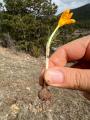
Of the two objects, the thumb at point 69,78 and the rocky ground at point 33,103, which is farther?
the rocky ground at point 33,103

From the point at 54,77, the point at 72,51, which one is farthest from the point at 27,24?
the point at 54,77

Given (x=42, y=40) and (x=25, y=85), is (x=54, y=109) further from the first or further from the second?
(x=42, y=40)

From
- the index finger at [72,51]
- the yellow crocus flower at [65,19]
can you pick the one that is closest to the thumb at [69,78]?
the yellow crocus flower at [65,19]

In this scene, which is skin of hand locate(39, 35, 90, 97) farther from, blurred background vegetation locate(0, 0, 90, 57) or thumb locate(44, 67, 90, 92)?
blurred background vegetation locate(0, 0, 90, 57)

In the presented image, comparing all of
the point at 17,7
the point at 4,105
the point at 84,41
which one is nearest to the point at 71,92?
the point at 4,105

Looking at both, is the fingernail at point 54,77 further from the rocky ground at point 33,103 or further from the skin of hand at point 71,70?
the rocky ground at point 33,103

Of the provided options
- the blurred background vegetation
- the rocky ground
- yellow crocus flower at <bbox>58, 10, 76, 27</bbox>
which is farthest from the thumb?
the blurred background vegetation

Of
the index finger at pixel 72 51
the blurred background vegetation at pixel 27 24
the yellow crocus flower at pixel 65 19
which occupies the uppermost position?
the yellow crocus flower at pixel 65 19
